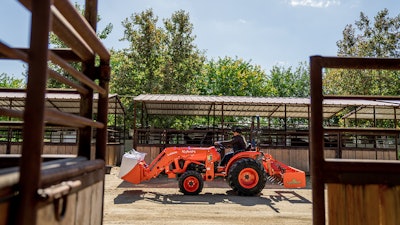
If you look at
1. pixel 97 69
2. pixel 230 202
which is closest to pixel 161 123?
pixel 230 202

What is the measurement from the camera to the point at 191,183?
31.2ft

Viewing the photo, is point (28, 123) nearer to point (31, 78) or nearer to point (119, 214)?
point (31, 78)

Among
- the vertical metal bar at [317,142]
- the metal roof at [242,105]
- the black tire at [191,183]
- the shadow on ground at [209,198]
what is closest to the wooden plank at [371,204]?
the vertical metal bar at [317,142]

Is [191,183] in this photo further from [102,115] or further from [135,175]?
[102,115]

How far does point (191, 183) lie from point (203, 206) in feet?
5.80

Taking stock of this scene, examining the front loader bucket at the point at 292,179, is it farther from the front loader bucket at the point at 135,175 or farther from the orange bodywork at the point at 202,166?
the front loader bucket at the point at 135,175

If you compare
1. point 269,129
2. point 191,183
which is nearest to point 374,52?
point 269,129

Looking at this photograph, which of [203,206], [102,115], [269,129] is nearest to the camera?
[102,115]

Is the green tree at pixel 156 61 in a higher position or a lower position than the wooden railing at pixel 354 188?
higher

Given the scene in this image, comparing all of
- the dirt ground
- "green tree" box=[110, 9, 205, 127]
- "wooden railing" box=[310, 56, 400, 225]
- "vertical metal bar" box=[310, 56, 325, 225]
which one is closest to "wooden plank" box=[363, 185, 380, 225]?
"wooden railing" box=[310, 56, 400, 225]

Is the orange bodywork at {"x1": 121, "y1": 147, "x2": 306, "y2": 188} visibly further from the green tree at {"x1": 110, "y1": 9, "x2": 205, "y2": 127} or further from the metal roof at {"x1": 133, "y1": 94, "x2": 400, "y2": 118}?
the green tree at {"x1": 110, "y1": 9, "x2": 205, "y2": 127}

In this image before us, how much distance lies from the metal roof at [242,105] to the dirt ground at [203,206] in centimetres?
541

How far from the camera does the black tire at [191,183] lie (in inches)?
372

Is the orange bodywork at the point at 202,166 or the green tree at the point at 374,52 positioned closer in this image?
the orange bodywork at the point at 202,166
